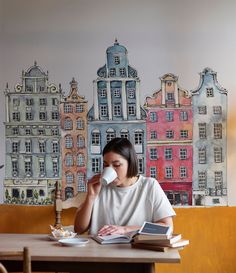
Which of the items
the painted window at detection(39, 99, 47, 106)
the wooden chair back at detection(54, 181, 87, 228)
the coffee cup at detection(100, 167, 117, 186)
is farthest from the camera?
the painted window at detection(39, 99, 47, 106)

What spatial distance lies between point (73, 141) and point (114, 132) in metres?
0.28

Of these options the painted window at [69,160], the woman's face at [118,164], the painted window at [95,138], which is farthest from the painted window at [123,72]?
the woman's face at [118,164]

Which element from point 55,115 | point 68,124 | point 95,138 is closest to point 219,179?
point 95,138

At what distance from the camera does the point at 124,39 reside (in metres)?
3.34

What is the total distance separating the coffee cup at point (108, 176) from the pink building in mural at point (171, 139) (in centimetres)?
75

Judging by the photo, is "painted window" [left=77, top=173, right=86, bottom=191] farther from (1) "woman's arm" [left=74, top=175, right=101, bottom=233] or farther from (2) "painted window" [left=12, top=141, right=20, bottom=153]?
(1) "woman's arm" [left=74, top=175, right=101, bottom=233]

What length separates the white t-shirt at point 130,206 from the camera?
2.69 m

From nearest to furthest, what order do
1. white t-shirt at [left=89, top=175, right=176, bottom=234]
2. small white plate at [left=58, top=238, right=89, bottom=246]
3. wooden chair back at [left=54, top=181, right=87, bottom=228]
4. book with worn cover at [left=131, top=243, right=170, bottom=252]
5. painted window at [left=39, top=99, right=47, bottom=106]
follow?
book with worn cover at [left=131, top=243, right=170, bottom=252] < small white plate at [left=58, top=238, right=89, bottom=246] < white t-shirt at [left=89, top=175, right=176, bottom=234] < wooden chair back at [left=54, top=181, right=87, bottom=228] < painted window at [left=39, top=99, right=47, bottom=106]

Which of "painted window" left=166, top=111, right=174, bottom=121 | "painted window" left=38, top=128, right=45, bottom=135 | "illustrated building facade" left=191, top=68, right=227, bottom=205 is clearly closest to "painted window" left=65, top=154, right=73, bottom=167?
"painted window" left=38, top=128, right=45, bottom=135

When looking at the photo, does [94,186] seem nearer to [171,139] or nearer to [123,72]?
[171,139]

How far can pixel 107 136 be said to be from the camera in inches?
132

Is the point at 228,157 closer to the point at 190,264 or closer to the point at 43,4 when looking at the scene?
the point at 190,264

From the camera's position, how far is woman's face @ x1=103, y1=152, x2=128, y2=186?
2754 millimetres

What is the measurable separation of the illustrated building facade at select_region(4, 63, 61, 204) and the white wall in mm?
63
